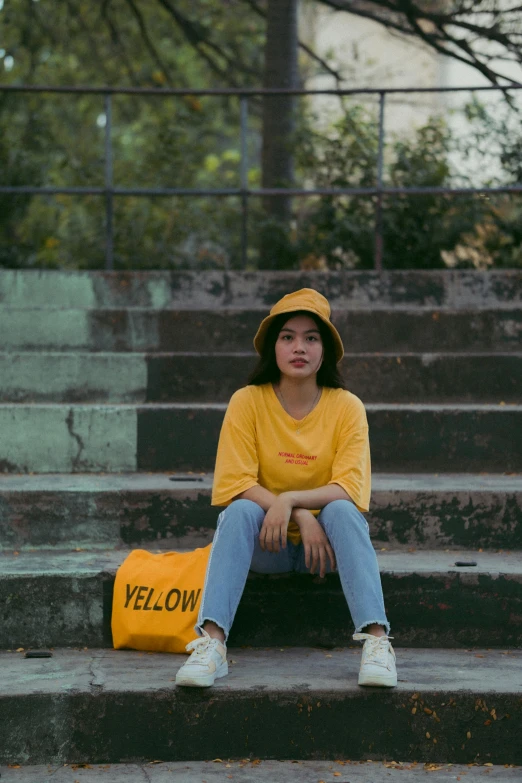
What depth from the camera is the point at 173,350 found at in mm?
4938

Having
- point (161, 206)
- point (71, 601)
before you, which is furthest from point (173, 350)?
→ point (161, 206)

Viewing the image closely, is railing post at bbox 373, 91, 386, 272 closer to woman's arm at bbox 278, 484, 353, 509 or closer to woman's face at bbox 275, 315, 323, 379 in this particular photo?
woman's face at bbox 275, 315, 323, 379

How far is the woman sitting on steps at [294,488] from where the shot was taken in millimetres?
2896

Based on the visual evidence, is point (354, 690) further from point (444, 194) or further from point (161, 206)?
point (161, 206)

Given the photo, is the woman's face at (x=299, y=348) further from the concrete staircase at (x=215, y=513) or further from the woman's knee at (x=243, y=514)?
the concrete staircase at (x=215, y=513)

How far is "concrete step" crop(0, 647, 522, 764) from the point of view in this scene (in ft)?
8.91

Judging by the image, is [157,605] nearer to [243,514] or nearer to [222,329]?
[243,514]

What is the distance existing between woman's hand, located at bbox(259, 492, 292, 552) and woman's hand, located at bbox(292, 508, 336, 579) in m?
0.05

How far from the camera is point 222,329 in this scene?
4906mm

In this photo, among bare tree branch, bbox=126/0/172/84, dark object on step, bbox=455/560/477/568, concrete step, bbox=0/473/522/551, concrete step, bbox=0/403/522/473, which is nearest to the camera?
dark object on step, bbox=455/560/477/568

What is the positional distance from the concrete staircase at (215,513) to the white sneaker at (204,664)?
40 mm

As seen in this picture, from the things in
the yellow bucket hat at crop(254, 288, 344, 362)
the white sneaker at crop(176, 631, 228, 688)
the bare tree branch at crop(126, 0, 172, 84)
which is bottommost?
the white sneaker at crop(176, 631, 228, 688)

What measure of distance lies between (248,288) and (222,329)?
1.90 feet

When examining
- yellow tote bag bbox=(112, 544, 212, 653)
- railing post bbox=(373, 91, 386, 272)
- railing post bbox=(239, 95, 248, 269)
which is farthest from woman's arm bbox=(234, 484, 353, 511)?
railing post bbox=(239, 95, 248, 269)
